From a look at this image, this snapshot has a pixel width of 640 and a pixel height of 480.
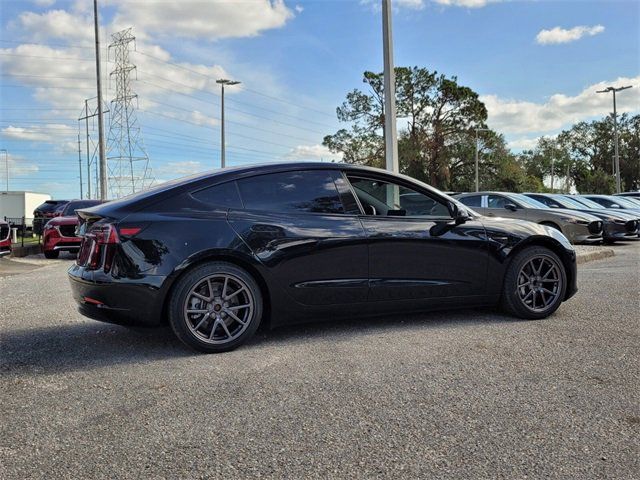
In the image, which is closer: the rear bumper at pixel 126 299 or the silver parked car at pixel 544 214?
the rear bumper at pixel 126 299

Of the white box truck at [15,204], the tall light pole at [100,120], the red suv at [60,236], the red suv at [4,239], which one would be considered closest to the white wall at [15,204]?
the white box truck at [15,204]

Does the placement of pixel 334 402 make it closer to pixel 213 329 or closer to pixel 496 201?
pixel 213 329

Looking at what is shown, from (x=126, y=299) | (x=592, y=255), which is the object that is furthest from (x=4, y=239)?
(x=592, y=255)

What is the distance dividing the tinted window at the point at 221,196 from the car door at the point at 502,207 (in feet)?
31.4

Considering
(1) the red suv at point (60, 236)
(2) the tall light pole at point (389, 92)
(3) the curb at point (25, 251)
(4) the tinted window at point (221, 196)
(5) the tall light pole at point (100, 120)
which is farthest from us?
(5) the tall light pole at point (100, 120)

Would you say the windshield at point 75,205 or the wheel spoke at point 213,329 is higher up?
the windshield at point 75,205

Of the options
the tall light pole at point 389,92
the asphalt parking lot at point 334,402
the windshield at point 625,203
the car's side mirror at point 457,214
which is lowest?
the asphalt parking lot at point 334,402

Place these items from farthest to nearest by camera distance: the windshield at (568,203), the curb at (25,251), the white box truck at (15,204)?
the white box truck at (15,204) < the windshield at (568,203) < the curb at (25,251)

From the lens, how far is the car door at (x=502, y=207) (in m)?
12.8

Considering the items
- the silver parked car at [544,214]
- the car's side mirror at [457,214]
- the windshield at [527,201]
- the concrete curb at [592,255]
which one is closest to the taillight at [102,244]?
the car's side mirror at [457,214]

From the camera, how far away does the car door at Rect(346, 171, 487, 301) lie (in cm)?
454

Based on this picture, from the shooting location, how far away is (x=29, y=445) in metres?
2.60

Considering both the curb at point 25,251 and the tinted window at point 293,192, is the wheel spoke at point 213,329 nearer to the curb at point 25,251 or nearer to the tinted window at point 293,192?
the tinted window at point 293,192

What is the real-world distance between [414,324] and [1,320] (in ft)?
13.2
